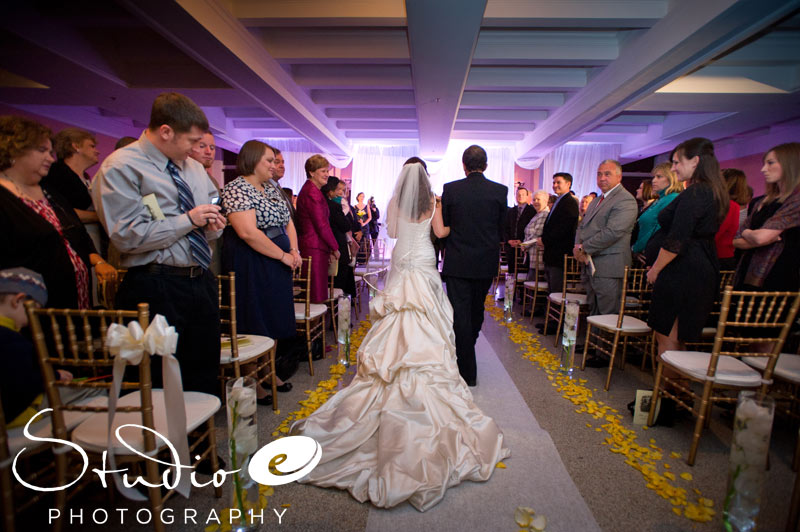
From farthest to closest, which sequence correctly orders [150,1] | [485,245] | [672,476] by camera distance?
[150,1] → [485,245] → [672,476]

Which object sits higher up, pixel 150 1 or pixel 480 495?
pixel 150 1

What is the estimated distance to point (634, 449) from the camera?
2.31m

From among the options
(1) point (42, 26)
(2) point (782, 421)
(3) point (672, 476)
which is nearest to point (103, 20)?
(1) point (42, 26)

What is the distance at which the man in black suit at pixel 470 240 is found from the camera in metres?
2.96

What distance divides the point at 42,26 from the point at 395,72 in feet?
14.4

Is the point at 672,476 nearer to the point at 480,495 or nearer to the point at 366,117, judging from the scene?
the point at 480,495

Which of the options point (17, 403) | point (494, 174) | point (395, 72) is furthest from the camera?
point (494, 174)

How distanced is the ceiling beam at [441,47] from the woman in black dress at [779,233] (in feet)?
8.86

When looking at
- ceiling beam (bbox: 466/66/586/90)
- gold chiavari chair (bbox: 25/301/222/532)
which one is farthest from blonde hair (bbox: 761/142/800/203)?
ceiling beam (bbox: 466/66/586/90)

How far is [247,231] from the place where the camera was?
2553 mm

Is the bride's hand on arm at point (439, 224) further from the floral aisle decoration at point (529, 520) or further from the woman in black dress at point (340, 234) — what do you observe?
the floral aisle decoration at point (529, 520)

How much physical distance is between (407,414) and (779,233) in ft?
8.67

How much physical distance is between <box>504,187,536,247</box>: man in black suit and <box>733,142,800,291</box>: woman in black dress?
281cm

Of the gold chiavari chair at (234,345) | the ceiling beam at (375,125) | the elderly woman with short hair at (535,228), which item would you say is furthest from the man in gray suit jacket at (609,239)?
the ceiling beam at (375,125)
